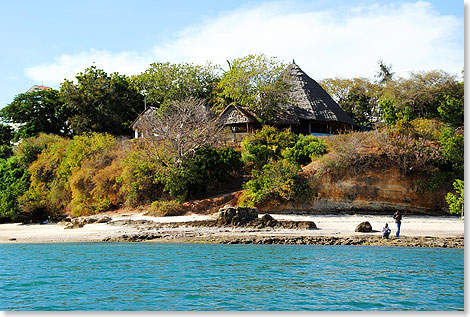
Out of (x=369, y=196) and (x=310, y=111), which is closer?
(x=369, y=196)

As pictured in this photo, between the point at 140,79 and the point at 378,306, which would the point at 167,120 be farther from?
the point at 378,306

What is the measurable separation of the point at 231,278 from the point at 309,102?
2854 centimetres

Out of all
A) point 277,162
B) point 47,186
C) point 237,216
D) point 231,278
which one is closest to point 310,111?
point 277,162

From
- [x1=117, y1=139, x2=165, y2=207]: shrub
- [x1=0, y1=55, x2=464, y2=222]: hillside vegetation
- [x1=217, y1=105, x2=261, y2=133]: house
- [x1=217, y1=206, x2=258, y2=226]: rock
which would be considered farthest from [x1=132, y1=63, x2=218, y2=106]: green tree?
[x1=217, y1=206, x2=258, y2=226]: rock

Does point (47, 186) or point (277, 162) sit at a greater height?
point (277, 162)

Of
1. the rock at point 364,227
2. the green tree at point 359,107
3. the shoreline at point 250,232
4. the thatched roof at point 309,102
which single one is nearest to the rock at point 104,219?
the shoreline at point 250,232

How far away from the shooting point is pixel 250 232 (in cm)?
2283

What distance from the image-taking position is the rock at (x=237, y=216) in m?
24.1

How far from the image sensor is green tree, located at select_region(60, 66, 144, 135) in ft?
141

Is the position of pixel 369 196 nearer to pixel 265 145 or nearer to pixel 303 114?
pixel 265 145

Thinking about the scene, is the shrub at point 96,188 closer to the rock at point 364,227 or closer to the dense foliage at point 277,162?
the dense foliage at point 277,162

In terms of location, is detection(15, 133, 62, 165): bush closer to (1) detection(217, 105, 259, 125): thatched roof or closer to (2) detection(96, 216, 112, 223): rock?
(2) detection(96, 216, 112, 223): rock

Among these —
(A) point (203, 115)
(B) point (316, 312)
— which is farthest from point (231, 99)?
(B) point (316, 312)

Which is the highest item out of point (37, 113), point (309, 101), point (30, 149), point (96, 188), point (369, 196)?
point (37, 113)
